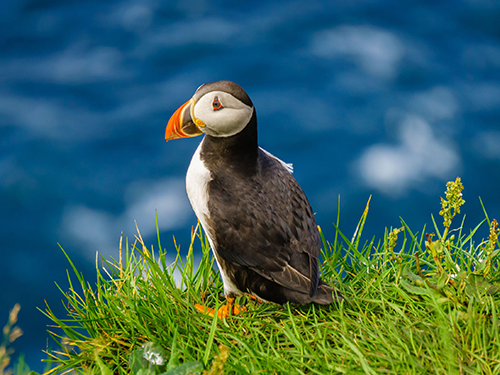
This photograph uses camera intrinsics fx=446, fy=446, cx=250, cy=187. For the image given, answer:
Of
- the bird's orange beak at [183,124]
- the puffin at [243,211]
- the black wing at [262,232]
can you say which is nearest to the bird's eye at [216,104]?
the puffin at [243,211]

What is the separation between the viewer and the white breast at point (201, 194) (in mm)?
2717

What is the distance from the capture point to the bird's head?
2588 millimetres

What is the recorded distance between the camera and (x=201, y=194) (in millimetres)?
2736

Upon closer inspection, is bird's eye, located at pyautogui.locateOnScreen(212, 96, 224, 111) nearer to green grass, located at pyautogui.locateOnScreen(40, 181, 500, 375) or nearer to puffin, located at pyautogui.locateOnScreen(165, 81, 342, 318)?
puffin, located at pyautogui.locateOnScreen(165, 81, 342, 318)

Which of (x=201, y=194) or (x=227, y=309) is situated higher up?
(x=201, y=194)

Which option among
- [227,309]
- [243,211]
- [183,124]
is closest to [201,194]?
[243,211]

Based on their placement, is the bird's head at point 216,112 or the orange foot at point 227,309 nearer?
the bird's head at point 216,112

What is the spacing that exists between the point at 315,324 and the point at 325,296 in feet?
0.66

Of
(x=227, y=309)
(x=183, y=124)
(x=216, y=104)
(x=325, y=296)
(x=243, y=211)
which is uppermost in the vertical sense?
(x=216, y=104)

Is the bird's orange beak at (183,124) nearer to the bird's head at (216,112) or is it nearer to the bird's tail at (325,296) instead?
the bird's head at (216,112)

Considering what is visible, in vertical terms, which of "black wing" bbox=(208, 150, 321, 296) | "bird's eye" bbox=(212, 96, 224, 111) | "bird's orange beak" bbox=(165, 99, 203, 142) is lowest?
"black wing" bbox=(208, 150, 321, 296)

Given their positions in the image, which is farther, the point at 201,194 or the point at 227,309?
the point at 227,309

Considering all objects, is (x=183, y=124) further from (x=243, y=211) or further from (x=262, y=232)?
(x=262, y=232)

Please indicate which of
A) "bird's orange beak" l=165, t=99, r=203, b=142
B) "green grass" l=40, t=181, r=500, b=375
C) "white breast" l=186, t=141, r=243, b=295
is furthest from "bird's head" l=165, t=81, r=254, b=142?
"green grass" l=40, t=181, r=500, b=375
